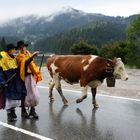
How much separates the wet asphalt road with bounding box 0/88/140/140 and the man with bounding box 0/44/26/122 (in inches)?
18.9

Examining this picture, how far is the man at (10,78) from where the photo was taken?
31.1 feet

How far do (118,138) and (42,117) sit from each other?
2.70 m

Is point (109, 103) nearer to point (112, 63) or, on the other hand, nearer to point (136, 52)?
point (112, 63)

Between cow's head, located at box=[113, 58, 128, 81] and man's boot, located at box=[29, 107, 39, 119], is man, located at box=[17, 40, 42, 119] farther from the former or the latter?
cow's head, located at box=[113, 58, 128, 81]

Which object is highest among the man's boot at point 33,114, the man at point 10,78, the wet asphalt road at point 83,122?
the man at point 10,78

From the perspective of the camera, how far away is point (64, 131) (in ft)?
28.1

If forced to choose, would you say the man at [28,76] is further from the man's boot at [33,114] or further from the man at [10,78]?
the man at [10,78]

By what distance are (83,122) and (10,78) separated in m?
1.73

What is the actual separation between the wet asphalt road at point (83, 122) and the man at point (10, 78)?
0.48m

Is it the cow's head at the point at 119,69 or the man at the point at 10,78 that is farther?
the cow's head at the point at 119,69

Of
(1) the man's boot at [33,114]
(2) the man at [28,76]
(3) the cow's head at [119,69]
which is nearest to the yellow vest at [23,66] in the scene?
(2) the man at [28,76]

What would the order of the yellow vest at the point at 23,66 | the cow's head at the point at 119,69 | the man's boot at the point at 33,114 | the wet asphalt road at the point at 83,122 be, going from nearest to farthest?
1. the wet asphalt road at the point at 83,122
2. the yellow vest at the point at 23,66
3. the man's boot at the point at 33,114
4. the cow's head at the point at 119,69

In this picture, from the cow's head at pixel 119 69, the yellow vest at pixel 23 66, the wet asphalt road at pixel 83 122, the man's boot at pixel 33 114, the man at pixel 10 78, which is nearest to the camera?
the wet asphalt road at pixel 83 122

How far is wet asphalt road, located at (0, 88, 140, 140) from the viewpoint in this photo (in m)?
8.17
